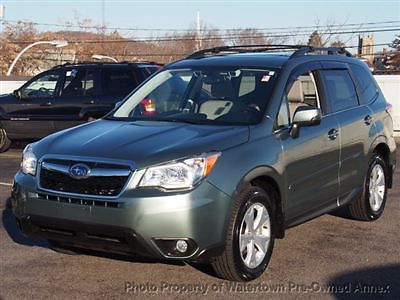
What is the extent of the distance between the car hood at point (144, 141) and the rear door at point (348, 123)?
1.53 meters

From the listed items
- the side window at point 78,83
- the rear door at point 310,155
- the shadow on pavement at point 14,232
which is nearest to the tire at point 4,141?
the side window at point 78,83

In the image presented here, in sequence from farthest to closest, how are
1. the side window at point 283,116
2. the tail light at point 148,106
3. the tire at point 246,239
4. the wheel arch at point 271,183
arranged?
1. the tail light at point 148,106
2. the side window at point 283,116
3. the wheel arch at point 271,183
4. the tire at point 246,239

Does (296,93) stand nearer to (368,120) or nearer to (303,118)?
(303,118)

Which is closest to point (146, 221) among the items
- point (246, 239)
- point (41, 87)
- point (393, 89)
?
point (246, 239)

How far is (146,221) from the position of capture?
4.20m

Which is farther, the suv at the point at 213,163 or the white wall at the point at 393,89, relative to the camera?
the white wall at the point at 393,89

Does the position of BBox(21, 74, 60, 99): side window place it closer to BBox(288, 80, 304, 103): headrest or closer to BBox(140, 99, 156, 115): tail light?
BBox(140, 99, 156, 115): tail light

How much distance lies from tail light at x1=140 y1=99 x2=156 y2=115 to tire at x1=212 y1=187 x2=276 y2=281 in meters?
1.38

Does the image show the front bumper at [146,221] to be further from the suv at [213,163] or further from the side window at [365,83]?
the side window at [365,83]

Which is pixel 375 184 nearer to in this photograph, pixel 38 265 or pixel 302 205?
pixel 302 205

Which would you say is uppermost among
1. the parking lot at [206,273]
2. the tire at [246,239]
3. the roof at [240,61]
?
the roof at [240,61]

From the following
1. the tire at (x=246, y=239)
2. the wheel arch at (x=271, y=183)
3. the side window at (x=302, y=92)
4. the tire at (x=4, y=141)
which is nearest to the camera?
the tire at (x=246, y=239)

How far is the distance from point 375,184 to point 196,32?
6043 centimetres

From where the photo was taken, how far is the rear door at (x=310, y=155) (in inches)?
205
